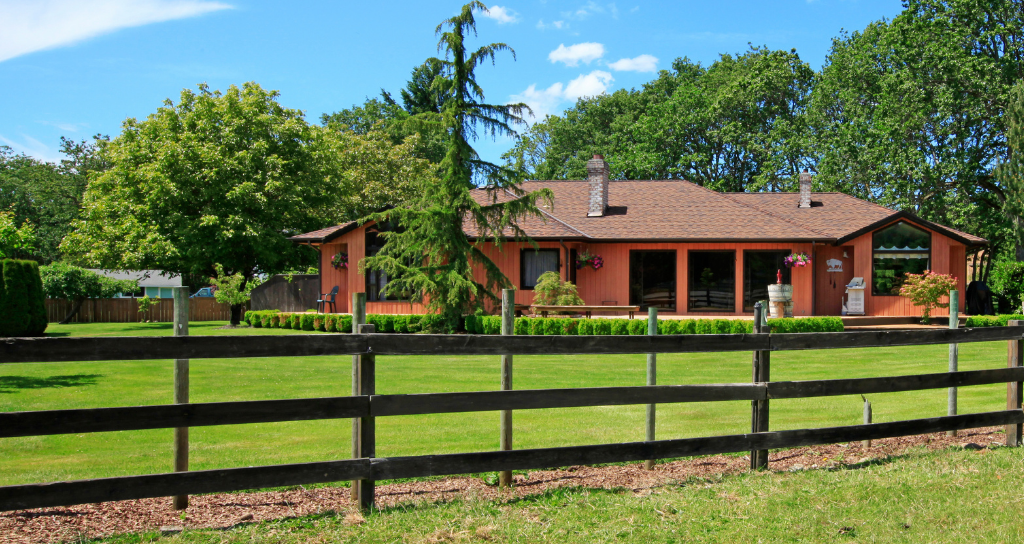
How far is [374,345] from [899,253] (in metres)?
23.4

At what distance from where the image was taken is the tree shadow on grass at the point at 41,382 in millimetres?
10938

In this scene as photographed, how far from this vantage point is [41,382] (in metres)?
11.5

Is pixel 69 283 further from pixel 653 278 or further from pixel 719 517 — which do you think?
pixel 719 517

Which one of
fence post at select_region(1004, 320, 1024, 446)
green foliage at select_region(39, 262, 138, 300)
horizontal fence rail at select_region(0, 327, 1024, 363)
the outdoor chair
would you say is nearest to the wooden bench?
the outdoor chair

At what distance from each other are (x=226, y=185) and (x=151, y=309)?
736 cm

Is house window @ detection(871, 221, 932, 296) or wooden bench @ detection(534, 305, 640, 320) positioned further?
house window @ detection(871, 221, 932, 296)

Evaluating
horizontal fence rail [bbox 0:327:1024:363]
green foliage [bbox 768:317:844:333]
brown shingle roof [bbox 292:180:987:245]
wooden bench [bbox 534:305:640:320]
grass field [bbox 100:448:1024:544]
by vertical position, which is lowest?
grass field [bbox 100:448:1024:544]

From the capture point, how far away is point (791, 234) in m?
23.5

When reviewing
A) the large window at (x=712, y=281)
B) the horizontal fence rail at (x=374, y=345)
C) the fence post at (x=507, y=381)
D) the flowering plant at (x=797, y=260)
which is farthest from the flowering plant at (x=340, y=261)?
the horizontal fence rail at (x=374, y=345)

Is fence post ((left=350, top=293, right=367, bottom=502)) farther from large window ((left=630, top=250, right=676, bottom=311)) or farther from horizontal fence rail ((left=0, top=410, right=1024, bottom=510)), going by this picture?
large window ((left=630, top=250, right=676, bottom=311))

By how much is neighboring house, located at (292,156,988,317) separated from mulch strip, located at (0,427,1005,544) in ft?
55.9

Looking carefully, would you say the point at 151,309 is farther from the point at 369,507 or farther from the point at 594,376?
the point at 369,507

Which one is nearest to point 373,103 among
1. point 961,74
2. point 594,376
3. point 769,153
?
point 769,153

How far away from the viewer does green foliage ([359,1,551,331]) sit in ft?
63.9
